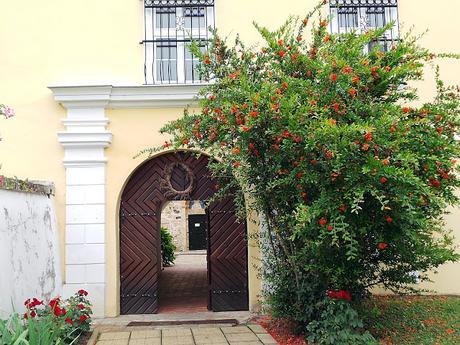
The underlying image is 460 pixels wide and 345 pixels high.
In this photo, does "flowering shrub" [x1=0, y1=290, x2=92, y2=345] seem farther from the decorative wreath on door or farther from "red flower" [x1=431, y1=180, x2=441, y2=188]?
"red flower" [x1=431, y1=180, x2=441, y2=188]

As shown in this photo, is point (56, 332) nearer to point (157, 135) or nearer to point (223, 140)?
point (223, 140)

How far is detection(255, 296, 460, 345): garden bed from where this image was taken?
222 inches

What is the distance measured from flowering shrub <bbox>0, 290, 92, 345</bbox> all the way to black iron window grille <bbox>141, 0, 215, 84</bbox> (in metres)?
3.60

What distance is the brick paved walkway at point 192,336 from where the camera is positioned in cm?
575

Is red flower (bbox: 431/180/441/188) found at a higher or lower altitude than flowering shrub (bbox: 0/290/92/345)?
higher

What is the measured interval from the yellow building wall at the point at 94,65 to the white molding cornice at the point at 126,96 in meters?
0.14

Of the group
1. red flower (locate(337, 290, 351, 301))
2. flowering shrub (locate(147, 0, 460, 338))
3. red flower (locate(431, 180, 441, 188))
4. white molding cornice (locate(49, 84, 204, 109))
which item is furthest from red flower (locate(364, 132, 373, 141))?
white molding cornice (locate(49, 84, 204, 109))

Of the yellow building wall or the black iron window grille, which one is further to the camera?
the black iron window grille

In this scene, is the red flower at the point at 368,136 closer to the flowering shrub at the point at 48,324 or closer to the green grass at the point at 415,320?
the green grass at the point at 415,320

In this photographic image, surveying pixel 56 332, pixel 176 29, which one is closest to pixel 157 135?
pixel 176 29

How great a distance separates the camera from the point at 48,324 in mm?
4859

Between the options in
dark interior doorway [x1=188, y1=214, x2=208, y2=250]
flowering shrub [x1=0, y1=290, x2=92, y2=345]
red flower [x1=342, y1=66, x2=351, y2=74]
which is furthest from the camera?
dark interior doorway [x1=188, y1=214, x2=208, y2=250]

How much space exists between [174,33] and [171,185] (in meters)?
2.41

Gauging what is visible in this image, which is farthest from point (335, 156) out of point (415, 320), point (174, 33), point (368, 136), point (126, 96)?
point (174, 33)
